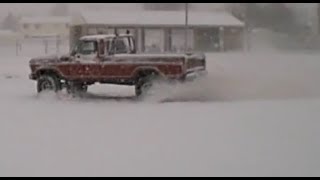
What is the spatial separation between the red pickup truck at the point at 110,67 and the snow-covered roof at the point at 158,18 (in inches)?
3.3

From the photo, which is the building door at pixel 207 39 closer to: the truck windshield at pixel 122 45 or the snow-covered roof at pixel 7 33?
the truck windshield at pixel 122 45

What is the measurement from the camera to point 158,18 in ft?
14.2

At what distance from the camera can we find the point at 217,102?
4.38 metres

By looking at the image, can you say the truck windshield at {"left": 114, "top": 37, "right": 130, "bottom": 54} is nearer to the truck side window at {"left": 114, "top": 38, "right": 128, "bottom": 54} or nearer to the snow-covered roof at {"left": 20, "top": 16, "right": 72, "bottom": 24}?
the truck side window at {"left": 114, "top": 38, "right": 128, "bottom": 54}

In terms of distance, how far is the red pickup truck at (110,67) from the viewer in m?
4.36

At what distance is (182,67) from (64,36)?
2.03ft

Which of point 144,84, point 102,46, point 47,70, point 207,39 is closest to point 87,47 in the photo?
point 102,46

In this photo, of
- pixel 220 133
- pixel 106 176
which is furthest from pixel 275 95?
pixel 106 176

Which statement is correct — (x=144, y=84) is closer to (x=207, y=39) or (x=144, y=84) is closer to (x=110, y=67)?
(x=110, y=67)

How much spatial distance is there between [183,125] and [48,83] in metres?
0.71

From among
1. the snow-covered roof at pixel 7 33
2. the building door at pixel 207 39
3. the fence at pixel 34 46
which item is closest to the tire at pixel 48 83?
the fence at pixel 34 46

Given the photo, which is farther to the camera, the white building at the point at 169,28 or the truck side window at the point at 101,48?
the truck side window at the point at 101,48

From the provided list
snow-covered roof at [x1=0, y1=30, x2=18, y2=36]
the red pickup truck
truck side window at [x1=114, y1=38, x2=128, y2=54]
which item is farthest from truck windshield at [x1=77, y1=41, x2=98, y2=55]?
snow-covered roof at [x1=0, y1=30, x2=18, y2=36]

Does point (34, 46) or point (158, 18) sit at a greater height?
point (158, 18)
